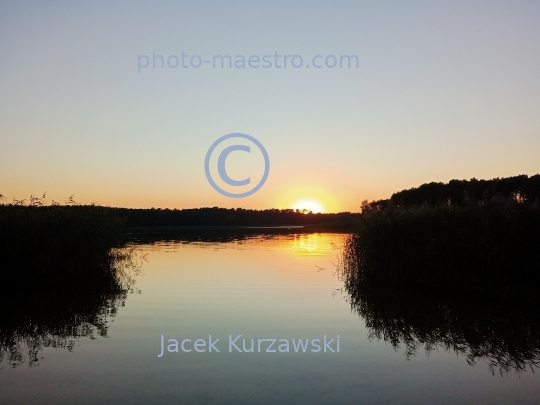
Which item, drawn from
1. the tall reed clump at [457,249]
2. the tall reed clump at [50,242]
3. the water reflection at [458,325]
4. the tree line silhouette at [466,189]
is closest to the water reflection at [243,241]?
the tall reed clump at [457,249]

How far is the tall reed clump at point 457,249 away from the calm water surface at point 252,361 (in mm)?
3900

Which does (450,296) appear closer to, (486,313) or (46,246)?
(486,313)

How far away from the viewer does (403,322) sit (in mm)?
12070

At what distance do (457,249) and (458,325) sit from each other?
5.47m

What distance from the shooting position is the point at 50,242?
17.7m

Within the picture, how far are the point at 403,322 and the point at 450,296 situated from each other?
3901 mm

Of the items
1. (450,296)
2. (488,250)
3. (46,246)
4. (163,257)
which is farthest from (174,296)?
(163,257)

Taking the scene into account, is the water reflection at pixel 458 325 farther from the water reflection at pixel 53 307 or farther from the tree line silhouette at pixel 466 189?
the tree line silhouette at pixel 466 189

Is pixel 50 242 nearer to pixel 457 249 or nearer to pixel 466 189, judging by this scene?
pixel 457 249

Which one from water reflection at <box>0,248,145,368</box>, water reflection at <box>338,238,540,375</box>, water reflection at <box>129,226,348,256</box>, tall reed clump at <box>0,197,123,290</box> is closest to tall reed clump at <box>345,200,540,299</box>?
water reflection at <box>338,238,540,375</box>

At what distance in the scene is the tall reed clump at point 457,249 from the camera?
15.5 metres

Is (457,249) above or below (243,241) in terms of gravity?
above

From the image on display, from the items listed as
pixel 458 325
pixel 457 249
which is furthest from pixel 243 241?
pixel 458 325

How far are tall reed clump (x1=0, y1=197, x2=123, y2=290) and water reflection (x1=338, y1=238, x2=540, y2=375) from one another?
10706mm
